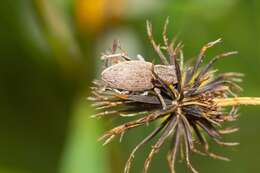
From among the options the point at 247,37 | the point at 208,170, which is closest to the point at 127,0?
the point at 247,37

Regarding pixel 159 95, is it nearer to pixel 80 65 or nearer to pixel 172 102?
pixel 172 102

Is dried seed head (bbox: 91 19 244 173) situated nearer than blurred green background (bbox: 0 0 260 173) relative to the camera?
Yes

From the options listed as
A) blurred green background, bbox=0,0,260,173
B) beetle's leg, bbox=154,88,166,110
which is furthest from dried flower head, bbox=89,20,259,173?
blurred green background, bbox=0,0,260,173

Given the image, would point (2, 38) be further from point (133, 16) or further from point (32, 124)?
point (133, 16)

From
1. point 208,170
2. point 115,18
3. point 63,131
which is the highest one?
point 115,18

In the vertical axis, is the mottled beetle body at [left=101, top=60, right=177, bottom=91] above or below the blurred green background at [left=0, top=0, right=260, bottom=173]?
below

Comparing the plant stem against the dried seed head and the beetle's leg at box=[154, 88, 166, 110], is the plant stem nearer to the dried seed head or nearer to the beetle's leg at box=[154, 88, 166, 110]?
the dried seed head

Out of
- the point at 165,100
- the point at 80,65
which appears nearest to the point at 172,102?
the point at 165,100
